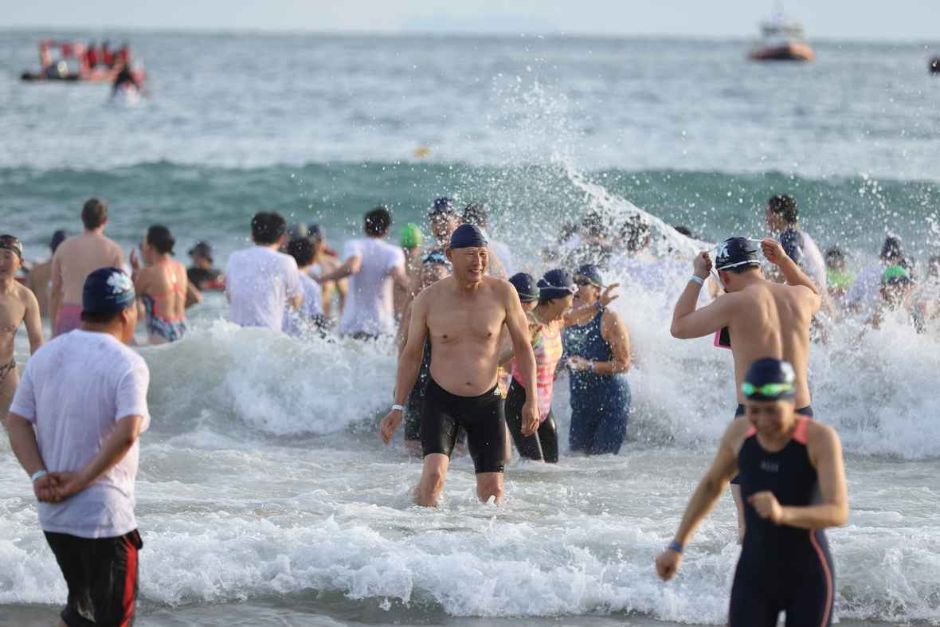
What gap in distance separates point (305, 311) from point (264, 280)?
963 millimetres

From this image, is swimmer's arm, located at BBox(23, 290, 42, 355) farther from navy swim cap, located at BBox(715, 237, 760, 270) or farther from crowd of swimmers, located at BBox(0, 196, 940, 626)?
navy swim cap, located at BBox(715, 237, 760, 270)

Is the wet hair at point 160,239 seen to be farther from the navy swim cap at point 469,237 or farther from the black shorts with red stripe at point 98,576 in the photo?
the black shorts with red stripe at point 98,576

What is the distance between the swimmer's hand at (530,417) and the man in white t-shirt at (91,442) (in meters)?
2.94

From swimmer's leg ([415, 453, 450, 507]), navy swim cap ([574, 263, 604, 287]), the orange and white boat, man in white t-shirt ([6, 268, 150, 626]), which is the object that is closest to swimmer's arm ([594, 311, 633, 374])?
navy swim cap ([574, 263, 604, 287])

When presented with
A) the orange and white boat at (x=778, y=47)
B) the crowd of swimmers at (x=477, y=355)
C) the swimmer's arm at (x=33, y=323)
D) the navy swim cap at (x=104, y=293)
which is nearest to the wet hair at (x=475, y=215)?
the crowd of swimmers at (x=477, y=355)

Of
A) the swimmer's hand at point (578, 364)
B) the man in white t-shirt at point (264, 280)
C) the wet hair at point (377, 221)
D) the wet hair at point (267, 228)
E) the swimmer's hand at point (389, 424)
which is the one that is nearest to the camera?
the swimmer's hand at point (389, 424)

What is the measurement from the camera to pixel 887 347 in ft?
37.8

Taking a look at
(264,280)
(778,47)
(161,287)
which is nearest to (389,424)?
(264,280)

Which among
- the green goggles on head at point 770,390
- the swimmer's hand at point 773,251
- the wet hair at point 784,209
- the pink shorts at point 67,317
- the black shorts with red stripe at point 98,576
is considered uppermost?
the wet hair at point 784,209

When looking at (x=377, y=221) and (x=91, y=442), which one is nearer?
(x=91, y=442)

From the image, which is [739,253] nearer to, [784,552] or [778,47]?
[784,552]

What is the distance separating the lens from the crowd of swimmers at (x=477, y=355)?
183 inches

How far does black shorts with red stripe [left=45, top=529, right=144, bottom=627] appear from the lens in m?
4.89

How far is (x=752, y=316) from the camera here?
248 inches
